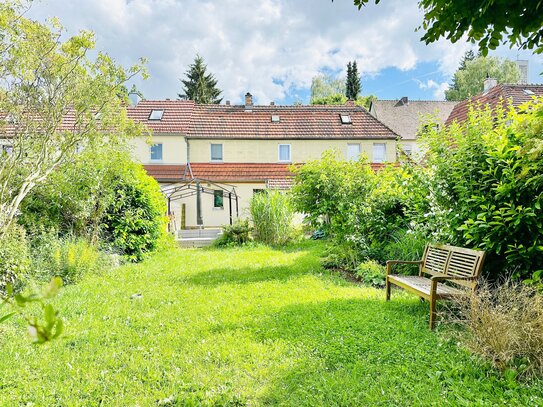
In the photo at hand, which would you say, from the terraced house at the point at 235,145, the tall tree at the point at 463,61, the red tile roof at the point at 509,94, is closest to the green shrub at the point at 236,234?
the terraced house at the point at 235,145

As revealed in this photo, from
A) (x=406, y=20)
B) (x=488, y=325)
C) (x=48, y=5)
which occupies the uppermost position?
(x=48, y=5)

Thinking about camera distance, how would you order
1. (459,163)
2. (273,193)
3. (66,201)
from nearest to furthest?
(459,163) < (66,201) < (273,193)

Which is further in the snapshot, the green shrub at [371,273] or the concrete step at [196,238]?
the concrete step at [196,238]

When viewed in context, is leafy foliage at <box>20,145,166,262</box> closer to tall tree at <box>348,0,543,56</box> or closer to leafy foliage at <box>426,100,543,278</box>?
leafy foliage at <box>426,100,543,278</box>

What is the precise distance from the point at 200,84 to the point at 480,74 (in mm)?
33046

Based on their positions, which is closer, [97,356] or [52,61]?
[97,356]

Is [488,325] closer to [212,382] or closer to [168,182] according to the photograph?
[212,382]

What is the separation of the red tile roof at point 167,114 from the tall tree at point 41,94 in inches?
514

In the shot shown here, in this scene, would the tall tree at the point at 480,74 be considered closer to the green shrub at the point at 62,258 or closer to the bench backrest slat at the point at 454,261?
the bench backrest slat at the point at 454,261

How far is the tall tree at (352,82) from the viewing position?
176 feet

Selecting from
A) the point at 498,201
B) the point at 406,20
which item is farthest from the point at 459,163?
the point at 406,20

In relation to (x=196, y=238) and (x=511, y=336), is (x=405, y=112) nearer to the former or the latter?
(x=196, y=238)

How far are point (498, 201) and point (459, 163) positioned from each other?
861 mm

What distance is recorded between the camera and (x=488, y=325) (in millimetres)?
3812
